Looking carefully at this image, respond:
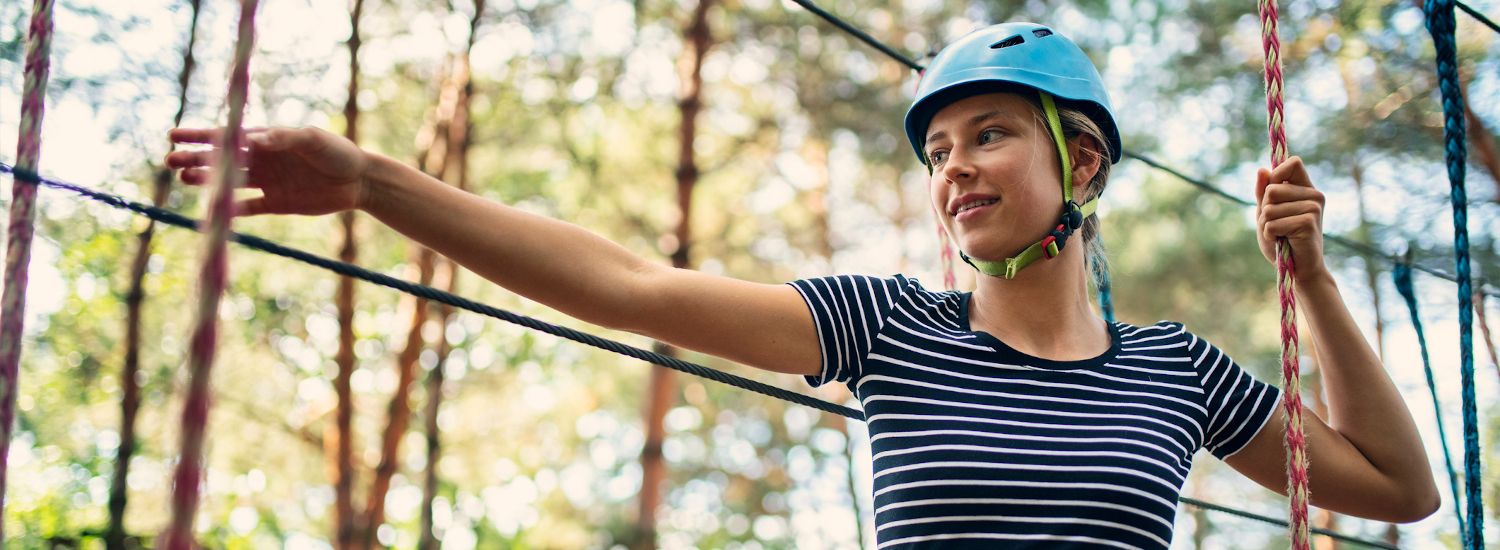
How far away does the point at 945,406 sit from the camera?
129 cm

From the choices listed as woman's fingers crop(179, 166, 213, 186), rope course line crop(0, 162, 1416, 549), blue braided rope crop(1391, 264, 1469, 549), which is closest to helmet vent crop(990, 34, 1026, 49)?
rope course line crop(0, 162, 1416, 549)

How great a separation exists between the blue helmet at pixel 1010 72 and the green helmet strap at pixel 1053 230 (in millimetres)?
38

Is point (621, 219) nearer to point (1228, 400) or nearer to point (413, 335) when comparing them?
point (413, 335)

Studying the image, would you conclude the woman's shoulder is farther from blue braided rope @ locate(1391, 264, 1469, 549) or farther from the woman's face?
blue braided rope @ locate(1391, 264, 1469, 549)

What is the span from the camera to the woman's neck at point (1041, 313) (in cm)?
142

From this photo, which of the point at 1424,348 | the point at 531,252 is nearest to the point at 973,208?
the point at 531,252

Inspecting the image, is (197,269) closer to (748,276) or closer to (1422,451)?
(1422,451)

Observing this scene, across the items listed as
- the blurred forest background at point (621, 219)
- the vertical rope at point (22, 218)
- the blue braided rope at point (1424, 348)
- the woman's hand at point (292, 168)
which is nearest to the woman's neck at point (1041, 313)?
the woman's hand at point (292, 168)

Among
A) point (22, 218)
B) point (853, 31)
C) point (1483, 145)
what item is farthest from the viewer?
point (1483, 145)

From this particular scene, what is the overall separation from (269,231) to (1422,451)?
8.43 m

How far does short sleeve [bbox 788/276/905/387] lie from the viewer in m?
1.31

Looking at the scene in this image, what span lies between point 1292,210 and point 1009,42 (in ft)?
1.41

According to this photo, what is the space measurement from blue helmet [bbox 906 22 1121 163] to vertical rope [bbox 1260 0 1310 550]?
8.5 inches

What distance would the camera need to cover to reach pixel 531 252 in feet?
3.71
